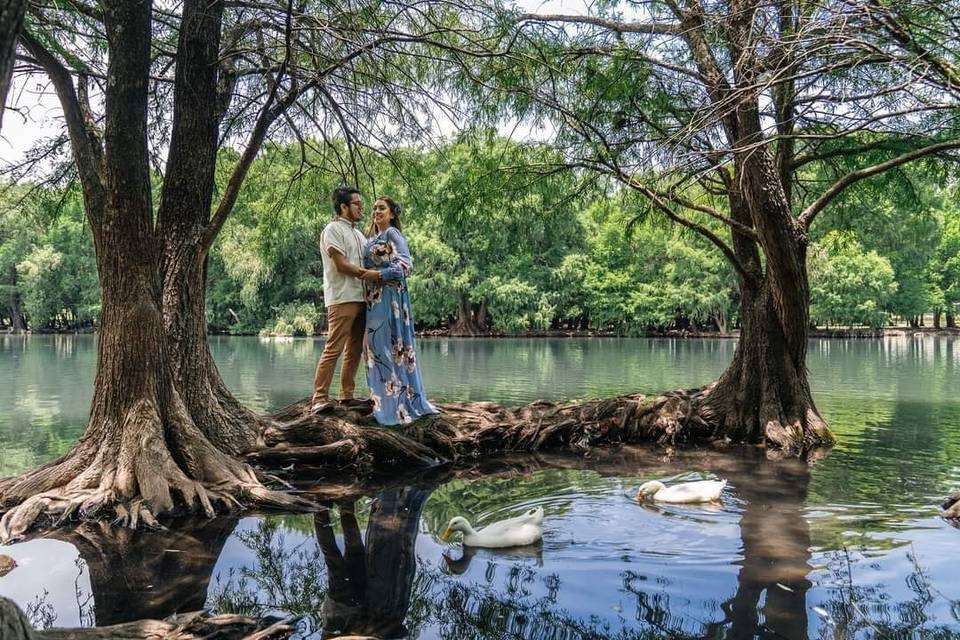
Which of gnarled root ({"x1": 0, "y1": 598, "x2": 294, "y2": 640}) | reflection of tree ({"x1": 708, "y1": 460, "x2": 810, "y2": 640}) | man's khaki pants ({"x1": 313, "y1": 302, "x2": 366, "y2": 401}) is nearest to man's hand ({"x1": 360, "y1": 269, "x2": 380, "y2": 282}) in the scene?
Result: man's khaki pants ({"x1": 313, "y1": 302, "x2": 366, "y2": 401})

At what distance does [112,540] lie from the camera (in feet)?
16.2

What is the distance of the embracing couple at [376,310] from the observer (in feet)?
24.7

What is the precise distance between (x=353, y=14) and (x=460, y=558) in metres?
4.52

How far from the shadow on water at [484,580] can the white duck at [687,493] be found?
0.10 meters

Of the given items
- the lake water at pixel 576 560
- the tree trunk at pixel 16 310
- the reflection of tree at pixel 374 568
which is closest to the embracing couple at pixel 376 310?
the lake water at pixel 576 560

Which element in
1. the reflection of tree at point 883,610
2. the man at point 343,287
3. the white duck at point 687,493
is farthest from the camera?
the man at point 343,287

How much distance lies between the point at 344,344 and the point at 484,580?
3923 millimetres

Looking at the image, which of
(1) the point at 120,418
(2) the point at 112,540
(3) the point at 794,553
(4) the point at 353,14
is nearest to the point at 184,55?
(4) the point at 353,14

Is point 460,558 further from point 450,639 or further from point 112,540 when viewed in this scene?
point 112,540

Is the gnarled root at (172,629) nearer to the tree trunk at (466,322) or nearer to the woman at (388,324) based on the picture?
the woman at (388,324)

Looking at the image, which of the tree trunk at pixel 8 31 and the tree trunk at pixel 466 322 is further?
the tree trunk at pixel 466 322

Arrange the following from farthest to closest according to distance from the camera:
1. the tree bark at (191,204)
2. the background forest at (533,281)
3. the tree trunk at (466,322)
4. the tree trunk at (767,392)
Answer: the tree trunk at (466,322) < the background forest at (533,281) < the tree trunk at (767,392) < the tree bark at (191,204)

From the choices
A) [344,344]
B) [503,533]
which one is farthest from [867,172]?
[344,344]

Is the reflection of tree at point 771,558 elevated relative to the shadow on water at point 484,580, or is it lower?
elevated
